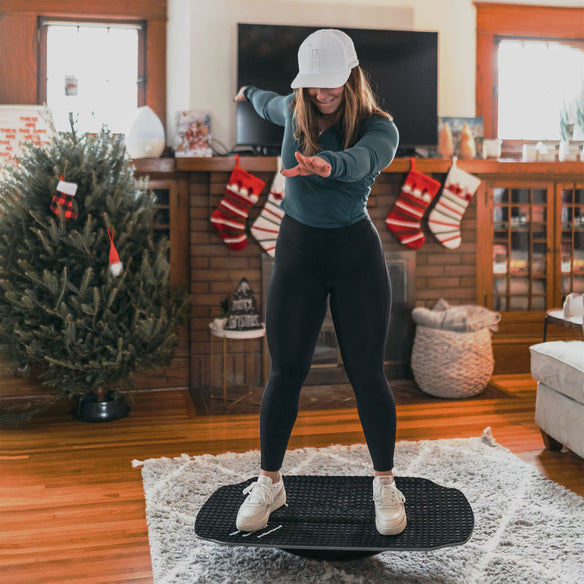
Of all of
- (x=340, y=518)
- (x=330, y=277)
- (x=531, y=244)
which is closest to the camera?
(x=330, y=277)

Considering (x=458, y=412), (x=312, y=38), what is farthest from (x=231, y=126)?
(x=312, y=38)

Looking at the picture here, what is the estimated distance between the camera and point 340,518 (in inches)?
77.0

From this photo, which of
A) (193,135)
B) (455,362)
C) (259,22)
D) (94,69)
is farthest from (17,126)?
(455,362)

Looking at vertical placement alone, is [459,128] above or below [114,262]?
above

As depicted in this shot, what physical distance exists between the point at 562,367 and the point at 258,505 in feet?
4.60

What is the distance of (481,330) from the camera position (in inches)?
150

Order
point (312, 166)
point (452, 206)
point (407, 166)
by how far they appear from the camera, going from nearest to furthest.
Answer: point (312, 166) < point (407, 166) < point (452, 206)

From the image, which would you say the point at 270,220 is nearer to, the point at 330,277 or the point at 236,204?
the point at 236,204

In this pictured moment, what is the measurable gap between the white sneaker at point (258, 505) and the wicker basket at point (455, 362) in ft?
6.51

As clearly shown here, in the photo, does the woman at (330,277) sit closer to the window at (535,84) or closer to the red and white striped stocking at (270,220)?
the red and white striped stocking at (270,220)

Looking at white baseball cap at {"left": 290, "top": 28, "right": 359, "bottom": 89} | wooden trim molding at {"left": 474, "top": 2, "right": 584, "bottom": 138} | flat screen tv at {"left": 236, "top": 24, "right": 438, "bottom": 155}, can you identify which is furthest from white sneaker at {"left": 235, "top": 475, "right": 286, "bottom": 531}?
wooden trim molding at {"left": 474, "top": 2, "right": 584, "bottom": 138}

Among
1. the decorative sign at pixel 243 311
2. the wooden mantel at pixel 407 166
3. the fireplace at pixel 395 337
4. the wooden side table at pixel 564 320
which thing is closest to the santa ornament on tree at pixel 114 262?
the decorative sign at pixel 243 311

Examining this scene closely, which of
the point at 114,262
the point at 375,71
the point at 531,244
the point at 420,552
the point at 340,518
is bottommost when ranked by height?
the point at 420,552

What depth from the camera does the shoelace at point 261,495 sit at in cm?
189
